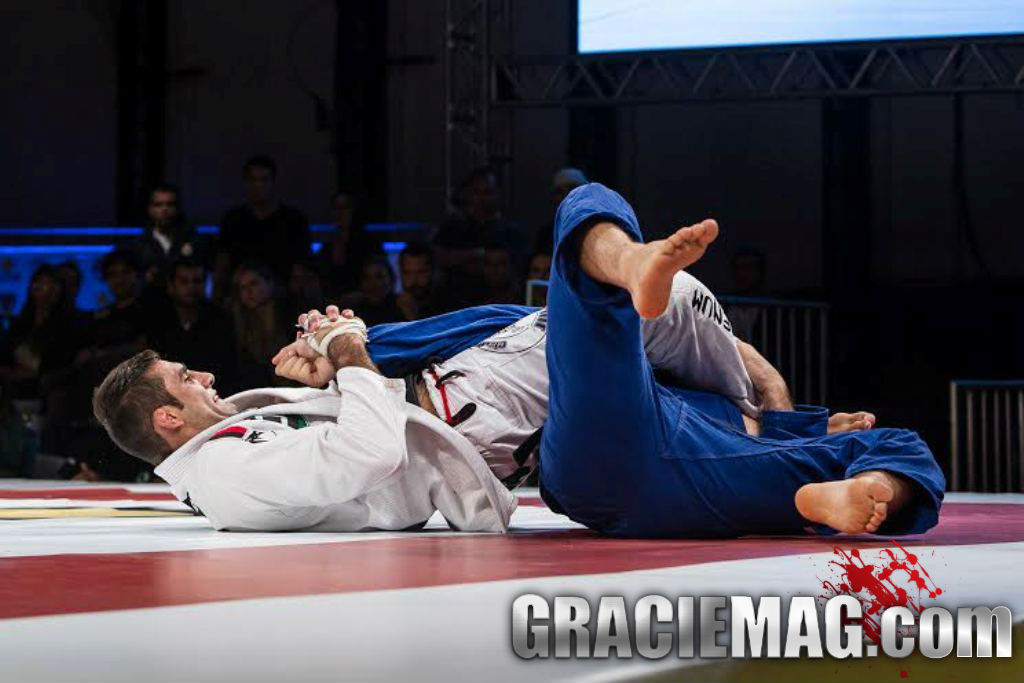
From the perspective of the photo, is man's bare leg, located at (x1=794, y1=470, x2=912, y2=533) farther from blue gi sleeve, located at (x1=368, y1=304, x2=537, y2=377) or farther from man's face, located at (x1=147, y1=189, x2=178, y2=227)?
man's face, located at (x1=147, y1=189, x2=178, y2=227)

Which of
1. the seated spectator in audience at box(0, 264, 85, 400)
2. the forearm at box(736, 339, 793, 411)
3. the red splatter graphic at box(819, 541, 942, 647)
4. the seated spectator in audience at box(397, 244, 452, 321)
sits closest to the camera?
the red splatter graphic at box(819, 541, 942, 647)

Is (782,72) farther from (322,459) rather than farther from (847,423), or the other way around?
(322,459)

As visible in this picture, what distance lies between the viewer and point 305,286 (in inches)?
230

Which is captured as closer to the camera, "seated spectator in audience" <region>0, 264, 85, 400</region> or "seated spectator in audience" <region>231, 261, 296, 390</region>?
"seated spectator in audience" <region>231, 261, 296, 390</region>

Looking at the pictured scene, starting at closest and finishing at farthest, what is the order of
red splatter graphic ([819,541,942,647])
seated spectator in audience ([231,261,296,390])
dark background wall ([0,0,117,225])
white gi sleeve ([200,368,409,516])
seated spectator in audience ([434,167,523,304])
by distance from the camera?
red splatter graphic ([819,541,942,647]) < white gi sleeve ([200,368,409,516]) < seated spectator in audience ([231,261,296,390]) < seated spectator in audience ([434,167,523,304]) < dark background wall ([0,0,117,225])

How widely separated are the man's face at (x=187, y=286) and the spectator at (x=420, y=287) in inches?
31.4

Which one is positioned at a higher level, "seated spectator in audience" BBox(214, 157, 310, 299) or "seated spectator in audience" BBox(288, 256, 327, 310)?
"seated spectator in audience" BBox(214, 157, 310, 299)

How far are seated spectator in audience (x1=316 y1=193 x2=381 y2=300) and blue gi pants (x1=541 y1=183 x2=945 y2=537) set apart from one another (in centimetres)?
391

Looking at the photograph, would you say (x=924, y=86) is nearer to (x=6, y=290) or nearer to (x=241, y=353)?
(x=241, y=353)

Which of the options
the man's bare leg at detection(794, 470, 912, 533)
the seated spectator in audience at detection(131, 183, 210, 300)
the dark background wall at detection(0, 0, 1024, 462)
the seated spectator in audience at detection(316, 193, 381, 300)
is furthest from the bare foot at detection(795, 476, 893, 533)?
the dark background wall at detection(0, 0, 1024, 462)

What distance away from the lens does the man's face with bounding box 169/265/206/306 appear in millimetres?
5738

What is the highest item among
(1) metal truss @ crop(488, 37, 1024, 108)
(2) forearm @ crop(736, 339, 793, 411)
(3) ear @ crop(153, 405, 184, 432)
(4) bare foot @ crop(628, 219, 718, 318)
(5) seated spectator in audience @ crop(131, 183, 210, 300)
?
(1) metal truss @ crop(488, 37, 1024, 108)

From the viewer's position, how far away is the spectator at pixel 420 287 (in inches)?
222

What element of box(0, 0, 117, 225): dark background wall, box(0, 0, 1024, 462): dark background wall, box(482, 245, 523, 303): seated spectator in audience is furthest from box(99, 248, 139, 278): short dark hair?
box(0, 0, 117, 225): dark background wall
